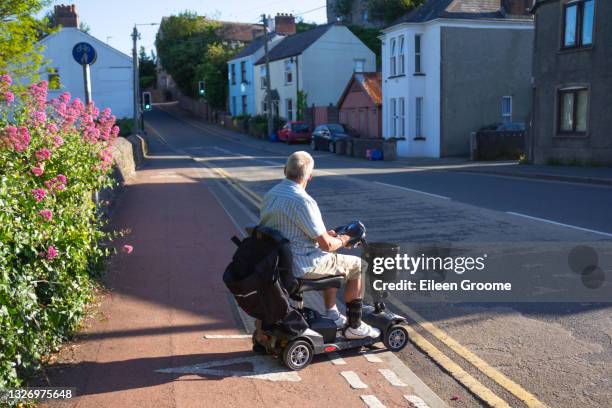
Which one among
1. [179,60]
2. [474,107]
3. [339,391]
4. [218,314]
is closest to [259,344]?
[339,391]

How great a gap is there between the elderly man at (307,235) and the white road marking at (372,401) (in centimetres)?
86

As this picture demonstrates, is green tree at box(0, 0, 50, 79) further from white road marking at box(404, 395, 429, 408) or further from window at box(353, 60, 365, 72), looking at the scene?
window at box(353, 60, 365, 72)

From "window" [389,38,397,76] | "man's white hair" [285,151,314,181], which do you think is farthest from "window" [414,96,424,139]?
"man's white hair" [285,151,314,181]

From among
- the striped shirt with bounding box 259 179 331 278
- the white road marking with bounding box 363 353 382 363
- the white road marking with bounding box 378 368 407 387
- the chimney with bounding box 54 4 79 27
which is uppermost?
the chimney with bounding box 54 4 79 27

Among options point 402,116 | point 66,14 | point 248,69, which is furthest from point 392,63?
point 248,69

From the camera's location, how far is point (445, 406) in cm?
432

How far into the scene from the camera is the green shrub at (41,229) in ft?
13.1

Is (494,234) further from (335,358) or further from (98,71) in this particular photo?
(98,71)

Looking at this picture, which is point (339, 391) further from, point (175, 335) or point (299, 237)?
point (175, 335)

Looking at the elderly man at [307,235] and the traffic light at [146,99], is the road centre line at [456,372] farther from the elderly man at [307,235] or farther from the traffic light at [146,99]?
the traffic light at [146,99]

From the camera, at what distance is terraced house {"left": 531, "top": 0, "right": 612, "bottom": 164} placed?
69.5 feet

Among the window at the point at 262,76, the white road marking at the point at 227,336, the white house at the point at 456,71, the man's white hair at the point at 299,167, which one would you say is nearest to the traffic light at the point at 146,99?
the white house at the point at 456,71

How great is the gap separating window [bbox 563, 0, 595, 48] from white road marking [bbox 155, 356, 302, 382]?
2071 centimetres

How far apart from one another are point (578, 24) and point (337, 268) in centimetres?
2086
